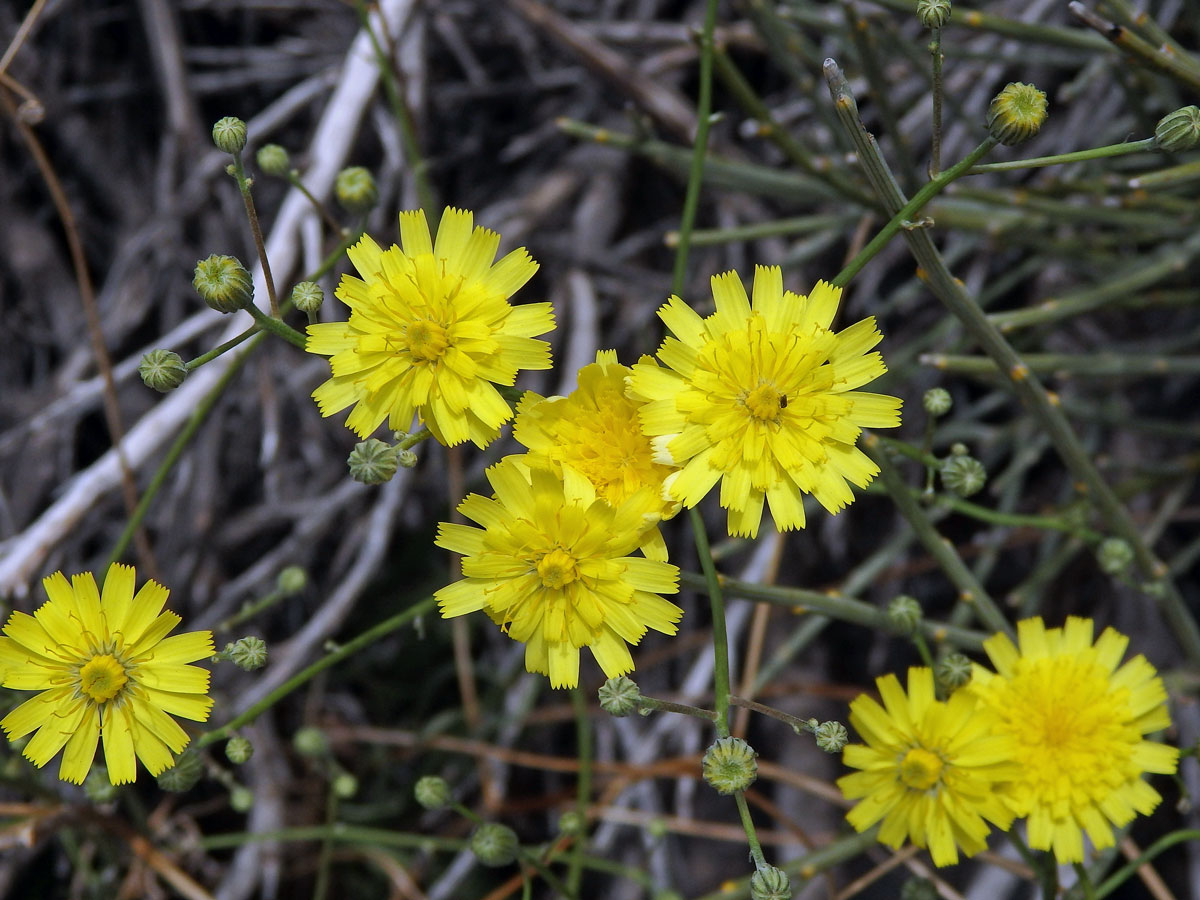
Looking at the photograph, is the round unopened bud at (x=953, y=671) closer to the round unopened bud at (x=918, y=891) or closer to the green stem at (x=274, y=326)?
the round unopened bud at (x=918, y=891)

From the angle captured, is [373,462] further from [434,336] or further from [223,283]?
[223,283]

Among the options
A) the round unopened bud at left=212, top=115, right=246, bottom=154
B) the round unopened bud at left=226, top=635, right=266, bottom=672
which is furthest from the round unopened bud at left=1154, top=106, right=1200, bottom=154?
the round unopened bud at left=226, top=635, right=266, bottom=672

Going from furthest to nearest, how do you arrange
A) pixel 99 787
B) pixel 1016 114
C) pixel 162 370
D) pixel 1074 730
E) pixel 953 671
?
pixel 99 787
pixel 1074 730
pixel 953 671
pixel 162 370
pixel 1016 114

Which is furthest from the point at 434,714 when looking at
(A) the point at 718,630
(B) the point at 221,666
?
(A) the point at 718,630

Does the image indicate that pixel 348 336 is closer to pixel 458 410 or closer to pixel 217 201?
pixel 458 410

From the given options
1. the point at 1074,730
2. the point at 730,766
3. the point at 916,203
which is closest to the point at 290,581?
the point at 730,766

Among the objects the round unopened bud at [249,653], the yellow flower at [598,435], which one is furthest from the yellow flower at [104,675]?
the yellow flower at [598,435]
